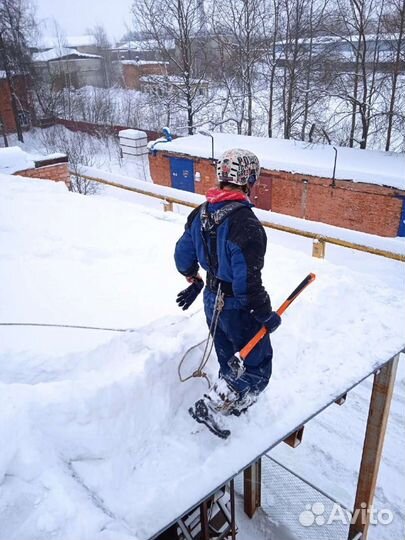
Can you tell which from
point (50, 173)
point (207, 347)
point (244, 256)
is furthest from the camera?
point (50, 173)

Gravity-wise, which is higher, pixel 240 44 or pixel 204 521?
pixel 240 44

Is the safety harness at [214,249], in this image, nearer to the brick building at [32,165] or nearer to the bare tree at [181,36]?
the brick building at [32,165]

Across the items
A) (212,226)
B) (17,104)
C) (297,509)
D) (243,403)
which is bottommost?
(297,509)

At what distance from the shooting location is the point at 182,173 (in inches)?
530

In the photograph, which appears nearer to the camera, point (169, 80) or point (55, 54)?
point (169, 80)

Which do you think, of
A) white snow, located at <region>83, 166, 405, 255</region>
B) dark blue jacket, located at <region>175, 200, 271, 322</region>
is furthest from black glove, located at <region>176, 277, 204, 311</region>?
white snow, located at <region>83, 166, 405, 255</region>

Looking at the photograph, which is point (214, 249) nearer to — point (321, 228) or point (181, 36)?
point (321, 228)

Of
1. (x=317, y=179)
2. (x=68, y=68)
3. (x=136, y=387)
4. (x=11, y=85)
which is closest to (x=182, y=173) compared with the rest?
(x=317, y=179)

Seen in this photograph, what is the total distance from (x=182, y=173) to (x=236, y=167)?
11.5m

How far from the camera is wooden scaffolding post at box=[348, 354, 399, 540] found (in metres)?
2.97

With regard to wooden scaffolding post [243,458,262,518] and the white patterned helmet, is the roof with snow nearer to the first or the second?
wooden scaffolding post [243,458,262,518]

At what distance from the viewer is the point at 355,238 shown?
16.4 ft

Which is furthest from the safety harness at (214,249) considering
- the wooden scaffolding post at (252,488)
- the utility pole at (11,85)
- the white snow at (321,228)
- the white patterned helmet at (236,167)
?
the utility pole at (11,85)

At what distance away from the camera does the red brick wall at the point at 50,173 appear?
765cm
